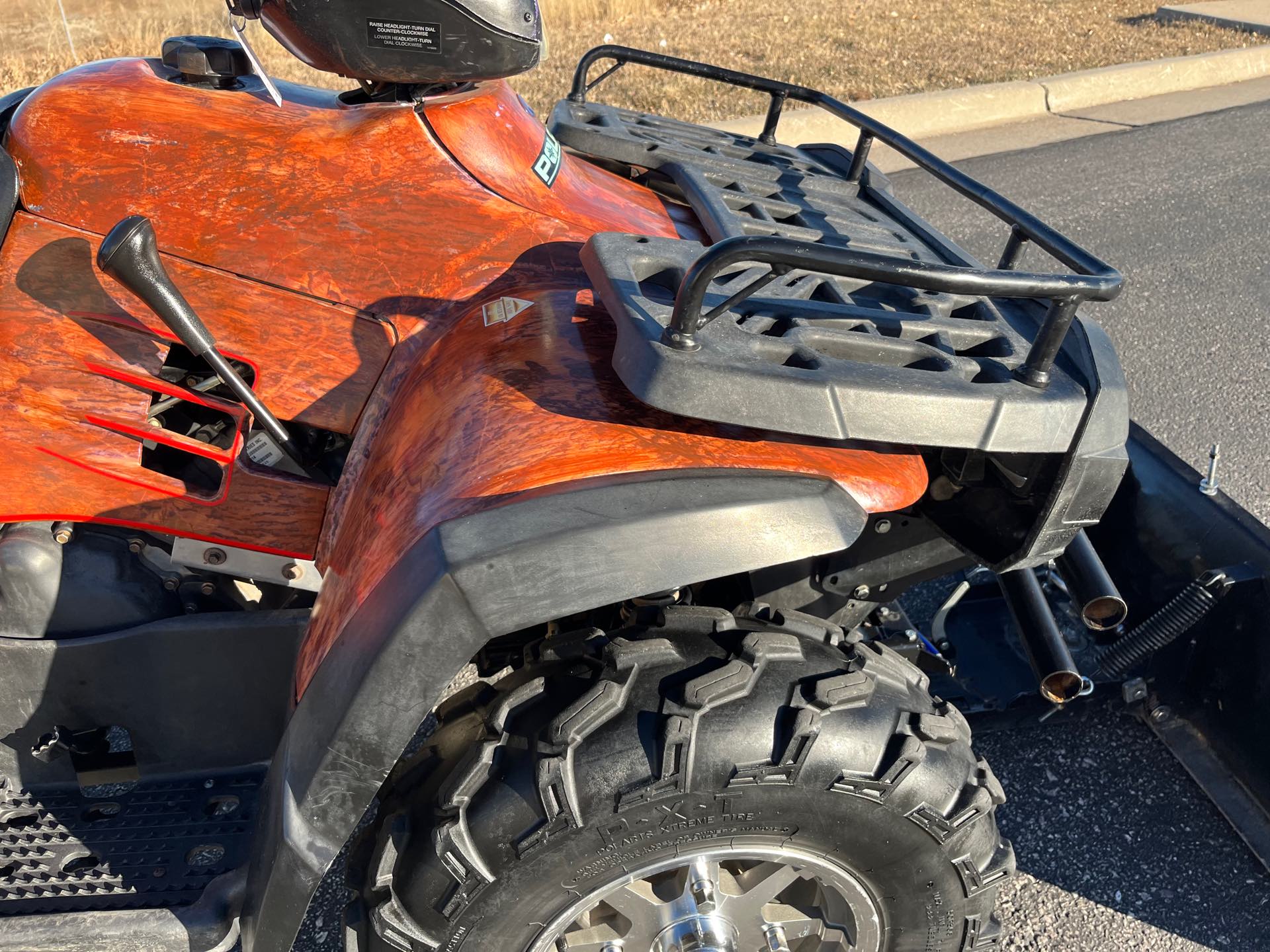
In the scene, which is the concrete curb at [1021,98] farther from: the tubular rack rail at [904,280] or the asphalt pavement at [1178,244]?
the tubular rack rail at [904,280]

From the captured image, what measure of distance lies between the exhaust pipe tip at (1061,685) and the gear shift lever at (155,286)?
60.7 inches

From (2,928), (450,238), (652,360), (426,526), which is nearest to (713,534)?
(652,360)

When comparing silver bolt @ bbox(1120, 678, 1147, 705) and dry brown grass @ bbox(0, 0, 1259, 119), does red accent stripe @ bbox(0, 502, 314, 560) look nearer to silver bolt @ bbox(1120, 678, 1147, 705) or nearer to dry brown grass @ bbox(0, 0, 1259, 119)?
silver bolt @ bbox(1120, 678, 1147, 705)

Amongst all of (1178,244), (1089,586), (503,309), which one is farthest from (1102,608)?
(1178,244)

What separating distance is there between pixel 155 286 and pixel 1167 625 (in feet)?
6.59

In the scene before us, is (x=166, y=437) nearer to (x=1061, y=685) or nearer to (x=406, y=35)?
(x=406, y=35)

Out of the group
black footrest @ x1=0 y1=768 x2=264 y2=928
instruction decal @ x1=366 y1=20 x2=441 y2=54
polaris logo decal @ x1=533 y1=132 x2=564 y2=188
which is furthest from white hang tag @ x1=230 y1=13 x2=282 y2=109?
black footrest @ x1=0 y1=768 x2=264 y2=928

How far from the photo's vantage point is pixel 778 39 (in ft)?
29.4

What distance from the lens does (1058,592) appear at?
2697 millimetres

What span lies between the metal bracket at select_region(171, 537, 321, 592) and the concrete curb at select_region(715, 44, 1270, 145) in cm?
462

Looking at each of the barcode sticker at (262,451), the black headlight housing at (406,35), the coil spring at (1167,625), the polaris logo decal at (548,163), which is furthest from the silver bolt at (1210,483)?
the barcode sticker at (262,451)

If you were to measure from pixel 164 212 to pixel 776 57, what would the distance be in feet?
24.0

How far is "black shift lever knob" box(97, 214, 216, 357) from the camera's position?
1602 mm

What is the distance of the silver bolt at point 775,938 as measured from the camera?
6.13ft
